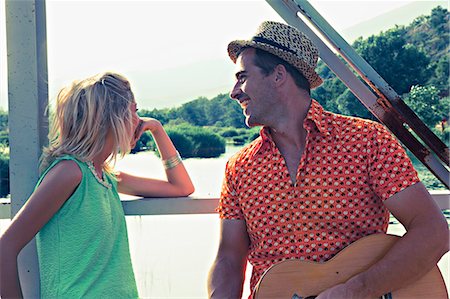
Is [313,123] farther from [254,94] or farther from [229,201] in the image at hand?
[229,201]

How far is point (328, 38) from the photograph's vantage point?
5.77ft

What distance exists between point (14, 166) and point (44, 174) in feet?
0.69

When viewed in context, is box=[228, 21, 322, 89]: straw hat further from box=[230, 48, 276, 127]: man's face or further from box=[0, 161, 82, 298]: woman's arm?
box=[0, 161, 82, 298]: woman's arm

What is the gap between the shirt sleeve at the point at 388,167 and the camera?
1593 mm

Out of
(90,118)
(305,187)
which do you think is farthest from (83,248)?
(305,187)

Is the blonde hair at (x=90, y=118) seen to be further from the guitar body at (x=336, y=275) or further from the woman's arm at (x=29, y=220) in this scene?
the guitar body at (x=336, y=275)

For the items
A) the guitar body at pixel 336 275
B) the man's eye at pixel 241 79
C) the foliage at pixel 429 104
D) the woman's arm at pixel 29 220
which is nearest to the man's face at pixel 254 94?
the man's eye at pixel 241 79

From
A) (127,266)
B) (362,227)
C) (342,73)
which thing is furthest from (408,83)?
(127,266)

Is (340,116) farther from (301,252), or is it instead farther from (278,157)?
(301,252)

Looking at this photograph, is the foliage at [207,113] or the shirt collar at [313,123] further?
the foliage at [207,113]

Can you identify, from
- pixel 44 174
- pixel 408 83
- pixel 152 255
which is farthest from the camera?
pixel 408 83

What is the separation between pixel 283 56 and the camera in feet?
5.76

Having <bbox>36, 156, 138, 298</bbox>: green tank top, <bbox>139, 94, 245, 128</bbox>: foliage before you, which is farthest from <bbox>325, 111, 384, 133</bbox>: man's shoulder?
<bbox>36, 156, 138, 298</bbox>: green tank top

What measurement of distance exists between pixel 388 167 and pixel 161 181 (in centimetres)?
69
